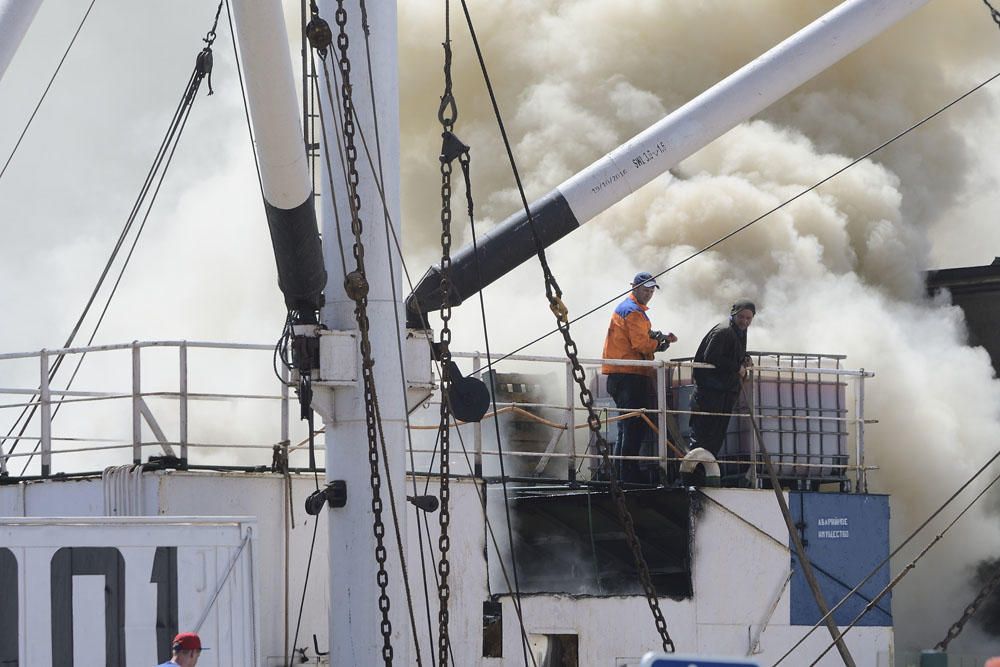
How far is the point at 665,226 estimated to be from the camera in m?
25.1

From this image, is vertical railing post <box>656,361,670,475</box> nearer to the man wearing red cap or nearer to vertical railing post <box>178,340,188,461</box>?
vertical railing post <box>178,340,188,461</box>

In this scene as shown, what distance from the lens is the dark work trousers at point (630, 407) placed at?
44.7 ft

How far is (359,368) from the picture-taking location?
9.87 metres

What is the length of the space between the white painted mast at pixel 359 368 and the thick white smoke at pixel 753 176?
43.6 ft

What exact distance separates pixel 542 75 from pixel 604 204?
15.0m

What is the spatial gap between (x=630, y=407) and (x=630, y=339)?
572 millimetres

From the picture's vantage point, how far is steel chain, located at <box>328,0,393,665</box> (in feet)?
30.6

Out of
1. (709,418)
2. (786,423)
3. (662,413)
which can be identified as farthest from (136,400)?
(786,423)

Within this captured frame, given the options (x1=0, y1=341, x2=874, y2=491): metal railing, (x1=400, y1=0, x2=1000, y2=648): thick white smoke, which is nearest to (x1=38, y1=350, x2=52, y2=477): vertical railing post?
(x1=0, y1=341, x2=874, y2=491): metal railing

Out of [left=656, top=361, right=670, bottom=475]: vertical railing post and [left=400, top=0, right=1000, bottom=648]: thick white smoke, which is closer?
[left=656, top=361, right=670, bottom=475]: vertical railing post

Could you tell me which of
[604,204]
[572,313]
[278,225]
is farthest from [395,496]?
[572,313]

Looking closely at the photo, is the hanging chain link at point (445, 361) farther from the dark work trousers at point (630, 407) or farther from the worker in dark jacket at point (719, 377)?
the worker in dark jacket at point (719, 377)

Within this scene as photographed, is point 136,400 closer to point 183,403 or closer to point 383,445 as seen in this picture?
point 183,403

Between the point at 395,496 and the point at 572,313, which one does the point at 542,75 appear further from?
the point at 395,496
